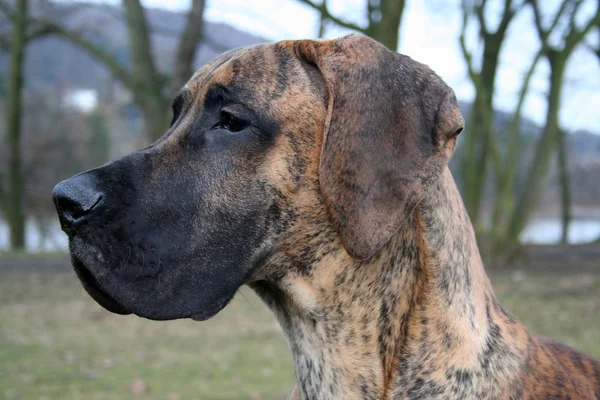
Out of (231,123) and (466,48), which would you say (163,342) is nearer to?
(231,123)

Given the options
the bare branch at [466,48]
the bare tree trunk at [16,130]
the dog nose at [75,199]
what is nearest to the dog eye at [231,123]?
the dog nose at [75,199]

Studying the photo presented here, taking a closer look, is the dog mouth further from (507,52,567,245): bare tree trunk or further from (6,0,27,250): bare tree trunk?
(6,0,27,250): bare tree trunk

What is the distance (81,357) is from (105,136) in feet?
60.4

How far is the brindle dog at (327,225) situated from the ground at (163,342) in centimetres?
269

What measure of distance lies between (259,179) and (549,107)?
11.3m

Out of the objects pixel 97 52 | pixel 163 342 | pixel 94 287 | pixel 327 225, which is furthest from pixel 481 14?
pixel 94 287

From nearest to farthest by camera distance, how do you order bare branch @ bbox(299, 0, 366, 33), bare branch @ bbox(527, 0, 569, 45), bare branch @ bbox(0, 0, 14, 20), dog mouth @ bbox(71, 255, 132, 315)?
dog mouth @ bbox(71, 255, 132, 315)
bare branch @ bbox(299, 0, 366, 33)
bare branch @ bbox(527, 0, 569, 45)
bare branch @ bbox(0, 0, 14, 20)

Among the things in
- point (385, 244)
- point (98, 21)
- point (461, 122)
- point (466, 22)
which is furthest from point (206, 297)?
point (98, 21)

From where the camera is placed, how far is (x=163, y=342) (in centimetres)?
755

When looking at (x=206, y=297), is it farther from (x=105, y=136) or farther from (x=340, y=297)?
(x=105, y=136)

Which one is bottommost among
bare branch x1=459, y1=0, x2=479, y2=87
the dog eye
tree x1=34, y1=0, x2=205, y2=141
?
tree x1=34, y1=0, x2=205, y2=141

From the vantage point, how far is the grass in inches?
226

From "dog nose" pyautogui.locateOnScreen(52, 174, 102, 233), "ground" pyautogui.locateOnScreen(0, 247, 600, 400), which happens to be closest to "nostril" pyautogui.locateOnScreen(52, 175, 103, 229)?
"dog nose" pyautogui.locateOnScreen(52, 174, 102, 233)

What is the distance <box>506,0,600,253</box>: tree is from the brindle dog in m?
10.3
